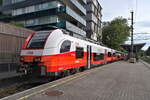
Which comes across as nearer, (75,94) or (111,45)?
(75,94)

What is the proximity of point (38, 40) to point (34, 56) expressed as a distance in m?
1.13

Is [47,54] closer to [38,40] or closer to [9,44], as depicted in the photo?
[38,40]

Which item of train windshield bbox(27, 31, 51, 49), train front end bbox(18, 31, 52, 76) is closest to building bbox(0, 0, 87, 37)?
train windshield bbox(27, 31, 51, 49)

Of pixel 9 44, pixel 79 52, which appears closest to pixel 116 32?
pixel 79 52

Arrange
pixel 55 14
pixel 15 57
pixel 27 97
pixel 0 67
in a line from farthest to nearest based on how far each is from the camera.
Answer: pixel 55 14, pixel 15 57, pixel 0 67, pixel 27 97

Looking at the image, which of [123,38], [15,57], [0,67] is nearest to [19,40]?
[15,57]

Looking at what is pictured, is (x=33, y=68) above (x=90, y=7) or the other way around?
the other way around

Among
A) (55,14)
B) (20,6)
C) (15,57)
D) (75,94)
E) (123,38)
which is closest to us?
(75,94)

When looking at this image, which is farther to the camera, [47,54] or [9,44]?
[9,44]

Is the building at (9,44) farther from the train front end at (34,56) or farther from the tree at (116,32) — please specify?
the tree at (116,32)

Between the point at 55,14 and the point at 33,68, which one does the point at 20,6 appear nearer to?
the point at 55,14

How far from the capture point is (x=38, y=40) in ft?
29.0

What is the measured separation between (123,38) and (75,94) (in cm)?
5481

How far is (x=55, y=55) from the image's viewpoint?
8148mm
